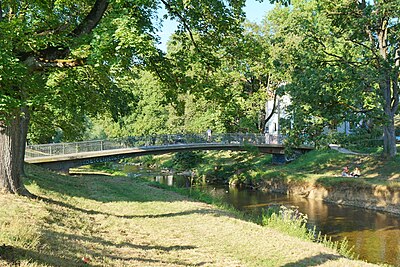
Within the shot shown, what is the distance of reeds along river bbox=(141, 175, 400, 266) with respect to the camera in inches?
582

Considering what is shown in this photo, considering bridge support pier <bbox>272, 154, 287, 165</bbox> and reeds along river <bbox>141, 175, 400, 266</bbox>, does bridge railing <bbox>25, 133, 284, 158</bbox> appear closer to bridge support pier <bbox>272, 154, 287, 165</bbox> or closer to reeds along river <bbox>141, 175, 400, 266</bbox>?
bridge support pier <bbox>272, 154, 287, 165</bbox>

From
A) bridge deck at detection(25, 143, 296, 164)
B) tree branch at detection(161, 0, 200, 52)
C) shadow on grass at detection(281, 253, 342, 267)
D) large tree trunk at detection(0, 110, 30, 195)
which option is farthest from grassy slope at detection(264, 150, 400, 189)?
large tree trunk at detection(0, 110, 30, 195)

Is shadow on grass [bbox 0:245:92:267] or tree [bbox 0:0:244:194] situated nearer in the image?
shadow on grass [bbox 0:245:92:267]

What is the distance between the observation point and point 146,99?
5984 centimetres

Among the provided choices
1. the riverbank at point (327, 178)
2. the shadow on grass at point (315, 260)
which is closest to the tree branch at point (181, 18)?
the shadow on grass at point (315, 260)

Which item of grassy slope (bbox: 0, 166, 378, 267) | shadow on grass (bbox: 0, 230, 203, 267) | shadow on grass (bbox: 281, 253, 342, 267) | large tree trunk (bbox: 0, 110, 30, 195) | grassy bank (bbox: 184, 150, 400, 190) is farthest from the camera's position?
A: grassy bank (bbox: 184, 150, 400, 190)

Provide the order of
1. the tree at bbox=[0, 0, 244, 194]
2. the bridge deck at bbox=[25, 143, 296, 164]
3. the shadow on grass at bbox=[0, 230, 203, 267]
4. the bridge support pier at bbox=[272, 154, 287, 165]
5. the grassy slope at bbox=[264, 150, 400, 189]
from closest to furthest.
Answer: the shadow on grass at bbox=[0, 230, 203, 267] < the tree at bbox=[0, 0, 244, 194] < the bridge deck at bbox=[25, 143, 296, 164] < the grassy slope at bbox=[264, 150, 400, 189] < the bridge support pier at bbox=[272, 154, 287, 165]

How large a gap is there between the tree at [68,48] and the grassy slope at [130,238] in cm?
205

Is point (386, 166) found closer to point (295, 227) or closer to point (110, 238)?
point (295, 227)

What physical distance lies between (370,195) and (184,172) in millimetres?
22236

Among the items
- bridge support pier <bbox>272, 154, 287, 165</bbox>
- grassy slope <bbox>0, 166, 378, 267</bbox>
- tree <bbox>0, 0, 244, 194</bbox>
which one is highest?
tree <bbox>0, 0, 244, 194</bbox>

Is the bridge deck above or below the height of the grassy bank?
above

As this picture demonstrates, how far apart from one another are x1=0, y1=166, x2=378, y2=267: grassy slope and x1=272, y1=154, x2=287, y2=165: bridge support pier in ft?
86.4

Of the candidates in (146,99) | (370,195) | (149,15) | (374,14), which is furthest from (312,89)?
(146,99)
